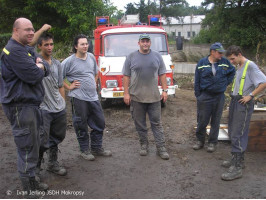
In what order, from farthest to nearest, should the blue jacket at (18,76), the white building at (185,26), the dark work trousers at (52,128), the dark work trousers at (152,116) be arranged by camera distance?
the white building at (185,26)
the dark work trousers at (152,116)
the dark work trousers at (52,128)
the blue jacket at (18,76)

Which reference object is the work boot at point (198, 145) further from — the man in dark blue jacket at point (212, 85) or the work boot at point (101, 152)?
the work boot at point (101, 152)

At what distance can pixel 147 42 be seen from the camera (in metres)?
4.65

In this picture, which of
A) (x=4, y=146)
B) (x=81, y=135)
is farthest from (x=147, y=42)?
(x=4, y=146)

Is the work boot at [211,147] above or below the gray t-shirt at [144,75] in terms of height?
below

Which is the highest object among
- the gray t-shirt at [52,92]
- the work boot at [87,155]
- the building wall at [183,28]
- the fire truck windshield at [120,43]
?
the building wall at [183,28]

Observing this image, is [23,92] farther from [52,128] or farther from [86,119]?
[86,119]

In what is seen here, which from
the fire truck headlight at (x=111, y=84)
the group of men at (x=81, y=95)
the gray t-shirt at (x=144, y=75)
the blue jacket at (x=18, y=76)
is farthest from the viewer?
the fire truck headlight at (x=111, y=84)

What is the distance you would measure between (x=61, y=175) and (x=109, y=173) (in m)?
0.69

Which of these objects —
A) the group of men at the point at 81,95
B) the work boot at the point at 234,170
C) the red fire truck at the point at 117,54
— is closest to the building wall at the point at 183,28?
the red fire truck at the point at 117,54

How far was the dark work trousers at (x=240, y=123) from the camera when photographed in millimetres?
4043

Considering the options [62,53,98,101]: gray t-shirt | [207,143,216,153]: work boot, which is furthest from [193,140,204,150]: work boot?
[62,53,98,101]: gray t-shirt

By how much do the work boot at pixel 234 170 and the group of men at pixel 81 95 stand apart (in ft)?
0.04

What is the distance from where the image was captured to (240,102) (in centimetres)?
404

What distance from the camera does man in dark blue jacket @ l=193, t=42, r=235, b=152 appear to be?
4.76 meters
